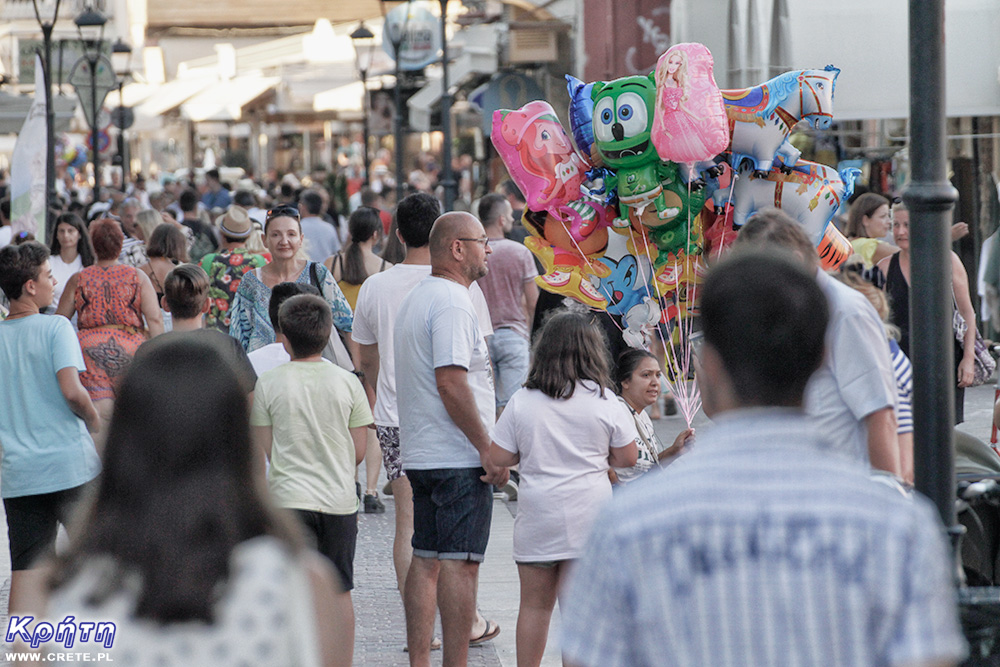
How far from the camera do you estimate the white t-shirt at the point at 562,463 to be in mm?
4836

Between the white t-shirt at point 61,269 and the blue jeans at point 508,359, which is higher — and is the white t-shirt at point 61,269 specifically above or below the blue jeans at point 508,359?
above

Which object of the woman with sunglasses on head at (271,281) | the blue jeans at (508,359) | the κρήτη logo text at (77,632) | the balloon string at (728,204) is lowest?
the blue jeans at (508,359)

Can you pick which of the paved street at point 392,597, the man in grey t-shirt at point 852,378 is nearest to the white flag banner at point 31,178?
the paved street at point 392,597

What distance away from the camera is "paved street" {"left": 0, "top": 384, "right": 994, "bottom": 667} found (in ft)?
19.8

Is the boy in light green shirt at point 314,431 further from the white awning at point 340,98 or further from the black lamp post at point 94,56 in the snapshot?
the white awning at point 340,98

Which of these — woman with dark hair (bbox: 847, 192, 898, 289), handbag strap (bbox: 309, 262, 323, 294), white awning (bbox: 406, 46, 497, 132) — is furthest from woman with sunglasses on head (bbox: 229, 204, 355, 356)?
white awning (bbox: 406, 46, 497, 132)

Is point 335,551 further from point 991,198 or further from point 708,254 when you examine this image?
point 991,198

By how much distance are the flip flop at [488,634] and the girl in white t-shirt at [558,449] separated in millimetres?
1239

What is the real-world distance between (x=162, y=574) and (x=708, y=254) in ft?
15.8

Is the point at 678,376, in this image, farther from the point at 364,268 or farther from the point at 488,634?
the point at 364,268

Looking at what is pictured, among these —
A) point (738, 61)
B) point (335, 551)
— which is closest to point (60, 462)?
point (335, 551)

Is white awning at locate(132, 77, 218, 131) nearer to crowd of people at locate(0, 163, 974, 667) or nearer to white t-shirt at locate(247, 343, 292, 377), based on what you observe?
crowd of people at locate(0, 163, 974, 667)

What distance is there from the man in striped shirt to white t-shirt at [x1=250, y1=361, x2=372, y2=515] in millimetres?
2976

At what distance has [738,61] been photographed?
14820mm
